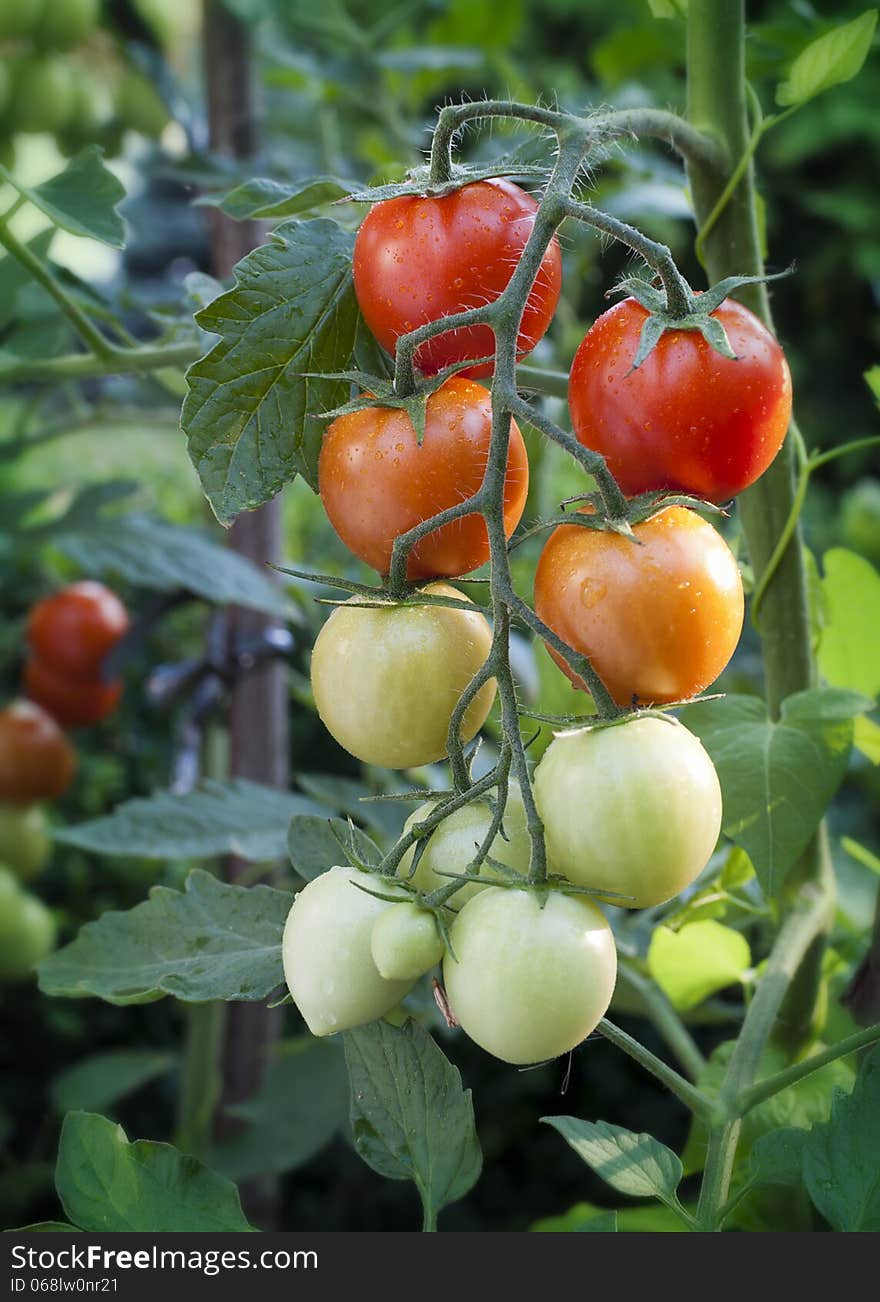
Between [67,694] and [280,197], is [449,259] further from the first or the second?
[67,694]

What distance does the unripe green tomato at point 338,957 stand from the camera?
317 mm

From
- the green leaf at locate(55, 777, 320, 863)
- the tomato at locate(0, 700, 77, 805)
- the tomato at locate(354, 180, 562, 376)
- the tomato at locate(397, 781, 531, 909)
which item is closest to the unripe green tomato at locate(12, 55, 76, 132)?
the tomato at locate(0, 700, 77, 805)

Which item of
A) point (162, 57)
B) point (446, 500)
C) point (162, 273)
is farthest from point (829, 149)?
point (446, 500)

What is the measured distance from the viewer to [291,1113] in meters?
0.82

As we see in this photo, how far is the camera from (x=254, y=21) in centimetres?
84

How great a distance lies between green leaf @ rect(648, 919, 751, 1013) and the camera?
1.72ft

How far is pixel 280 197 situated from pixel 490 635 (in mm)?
193

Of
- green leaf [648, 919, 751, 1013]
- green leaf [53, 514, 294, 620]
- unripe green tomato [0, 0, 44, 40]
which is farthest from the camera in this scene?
unripe green tomato [0, 0, 44, 40]

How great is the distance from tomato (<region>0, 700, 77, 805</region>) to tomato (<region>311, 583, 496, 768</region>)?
0.72 meters

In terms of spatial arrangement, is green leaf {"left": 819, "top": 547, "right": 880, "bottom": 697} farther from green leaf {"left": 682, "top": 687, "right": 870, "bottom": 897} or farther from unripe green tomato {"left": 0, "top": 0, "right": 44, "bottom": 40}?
unripe green tomato {"left": 0, "top": 0, "right": 44, "bottom": 40}

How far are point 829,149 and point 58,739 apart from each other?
1759 millimetres

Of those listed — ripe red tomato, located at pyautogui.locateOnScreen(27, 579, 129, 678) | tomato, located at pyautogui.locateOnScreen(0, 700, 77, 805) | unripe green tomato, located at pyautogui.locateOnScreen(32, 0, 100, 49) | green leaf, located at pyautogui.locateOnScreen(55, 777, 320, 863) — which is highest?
unripe green tomato, located at pyautogui.locateOnScreen(32, 0, 100, 49)

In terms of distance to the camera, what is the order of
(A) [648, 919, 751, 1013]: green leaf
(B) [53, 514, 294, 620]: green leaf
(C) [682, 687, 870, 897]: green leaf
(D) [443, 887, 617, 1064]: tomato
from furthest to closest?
(B) [53, 514, 294, 620]: green leaf
(A) [648, 919, 751, 1013]: green leaf
(C) [682, 687, 870, 897]: green leaf
(D) [443, 887, 617, 1064]: tomato

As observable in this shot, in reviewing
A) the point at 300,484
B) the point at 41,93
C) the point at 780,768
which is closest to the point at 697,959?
the point at 780,768
